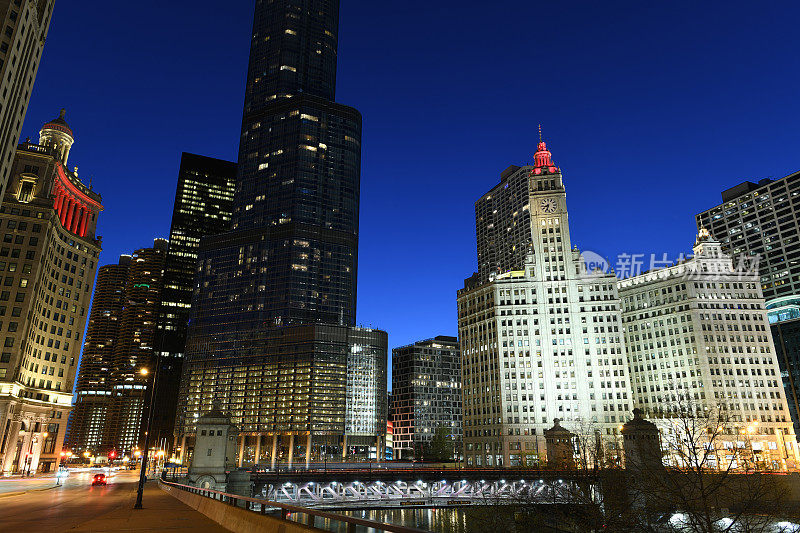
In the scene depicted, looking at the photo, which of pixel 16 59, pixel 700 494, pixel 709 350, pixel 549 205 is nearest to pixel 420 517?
pixel 700 494

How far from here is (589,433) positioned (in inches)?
5699

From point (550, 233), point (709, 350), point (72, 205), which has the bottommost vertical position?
point (709, 350)

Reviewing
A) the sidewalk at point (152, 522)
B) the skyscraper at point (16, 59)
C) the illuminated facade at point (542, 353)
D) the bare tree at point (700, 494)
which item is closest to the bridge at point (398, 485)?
the bare tree at point (700, 494)

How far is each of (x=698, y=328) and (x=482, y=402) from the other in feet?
230

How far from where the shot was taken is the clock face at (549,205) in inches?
6550

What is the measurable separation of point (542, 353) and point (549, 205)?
156ft

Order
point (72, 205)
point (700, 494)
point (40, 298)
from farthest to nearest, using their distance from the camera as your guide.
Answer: point (72, 205), point (40, 298), point (700, 494)

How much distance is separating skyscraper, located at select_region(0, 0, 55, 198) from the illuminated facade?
127 metres

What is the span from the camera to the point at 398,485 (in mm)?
101312

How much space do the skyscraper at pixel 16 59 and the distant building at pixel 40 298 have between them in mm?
24112

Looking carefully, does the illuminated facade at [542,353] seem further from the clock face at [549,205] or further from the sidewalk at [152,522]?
the sidewalk at [152,522]

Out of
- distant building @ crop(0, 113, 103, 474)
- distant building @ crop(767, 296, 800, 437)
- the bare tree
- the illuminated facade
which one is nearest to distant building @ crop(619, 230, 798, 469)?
the illuminated facade

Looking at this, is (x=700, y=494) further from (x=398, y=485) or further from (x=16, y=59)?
(x=16, y=59)

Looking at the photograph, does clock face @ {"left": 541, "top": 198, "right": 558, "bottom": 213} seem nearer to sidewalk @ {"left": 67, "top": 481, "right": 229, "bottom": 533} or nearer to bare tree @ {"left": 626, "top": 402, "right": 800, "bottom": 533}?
bare tree @ {"left": 626, "top": 402, "right": 800, "bottom": 533}
